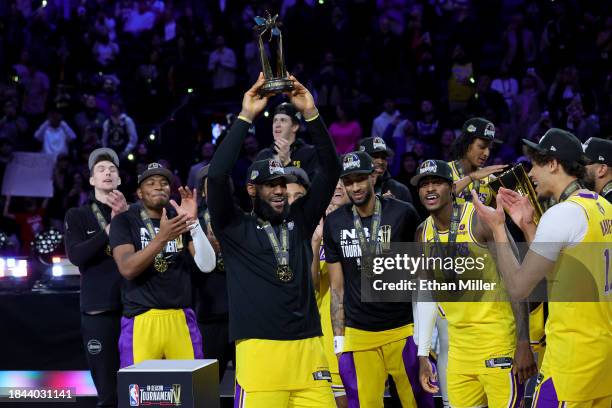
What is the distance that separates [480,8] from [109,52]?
21.2 feet

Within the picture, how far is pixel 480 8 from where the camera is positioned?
1623cm

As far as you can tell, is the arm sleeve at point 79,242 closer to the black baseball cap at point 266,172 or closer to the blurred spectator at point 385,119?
the black baseball cap at point 266,172

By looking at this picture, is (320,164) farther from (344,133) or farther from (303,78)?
(303,78)

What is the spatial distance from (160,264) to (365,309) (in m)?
1.56

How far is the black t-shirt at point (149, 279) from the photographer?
7.17 m

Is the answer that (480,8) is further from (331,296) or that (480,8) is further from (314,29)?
(331,296)

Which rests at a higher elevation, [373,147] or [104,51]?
[104,51]

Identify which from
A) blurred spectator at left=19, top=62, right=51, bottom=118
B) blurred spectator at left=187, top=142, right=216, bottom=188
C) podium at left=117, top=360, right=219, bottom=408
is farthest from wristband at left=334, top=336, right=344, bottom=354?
blurred spectator at left=19, top=62, right=51, bottom=118

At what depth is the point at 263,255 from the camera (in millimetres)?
5652

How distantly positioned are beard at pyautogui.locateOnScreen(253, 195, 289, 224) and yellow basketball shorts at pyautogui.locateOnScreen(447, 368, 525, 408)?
183 cm

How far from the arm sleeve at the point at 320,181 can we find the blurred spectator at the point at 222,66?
9.96 m

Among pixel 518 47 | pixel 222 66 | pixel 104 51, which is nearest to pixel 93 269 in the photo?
pixel 222 66

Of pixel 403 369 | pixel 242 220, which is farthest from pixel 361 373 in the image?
pixel 242 220

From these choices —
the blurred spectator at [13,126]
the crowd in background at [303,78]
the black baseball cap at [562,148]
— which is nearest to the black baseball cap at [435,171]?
the black baseball cap at [562,148]
